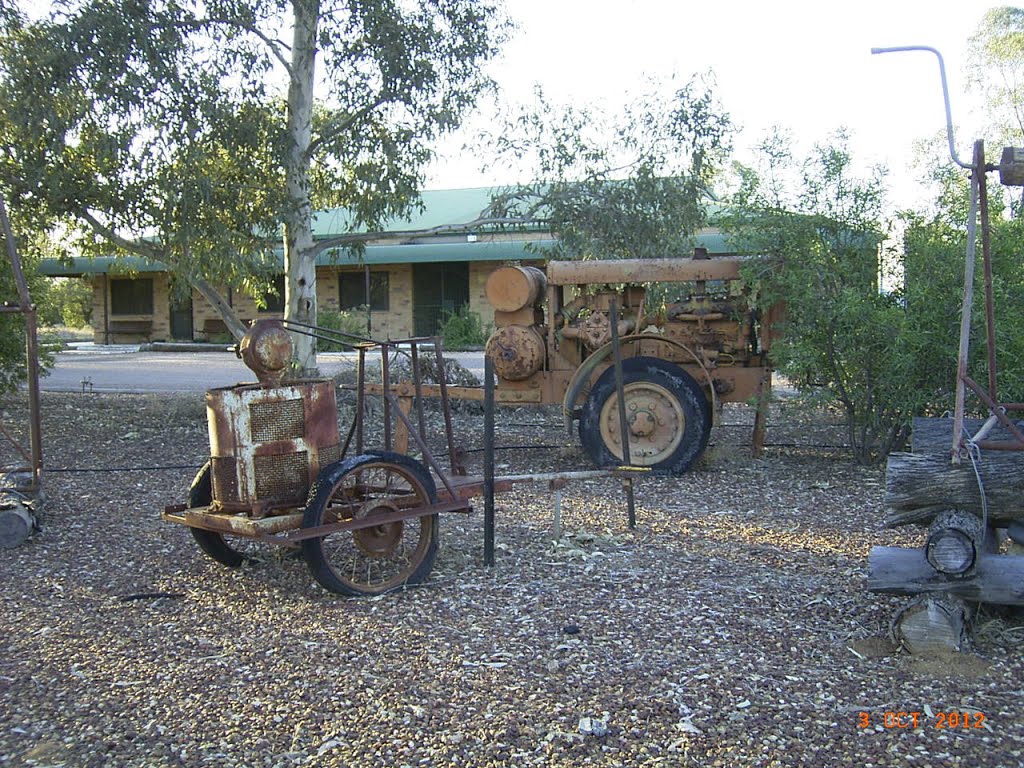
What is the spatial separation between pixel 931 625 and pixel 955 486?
0.65m

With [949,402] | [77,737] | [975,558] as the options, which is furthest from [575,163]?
[77,737]

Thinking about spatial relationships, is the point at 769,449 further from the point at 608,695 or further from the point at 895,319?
the point at 608,695

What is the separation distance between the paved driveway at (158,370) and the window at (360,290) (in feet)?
12.9

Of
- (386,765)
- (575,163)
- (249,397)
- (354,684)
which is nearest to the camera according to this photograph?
(386,765)

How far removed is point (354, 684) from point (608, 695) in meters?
0.99

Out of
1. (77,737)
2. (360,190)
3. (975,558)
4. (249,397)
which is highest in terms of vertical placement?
(360,190)

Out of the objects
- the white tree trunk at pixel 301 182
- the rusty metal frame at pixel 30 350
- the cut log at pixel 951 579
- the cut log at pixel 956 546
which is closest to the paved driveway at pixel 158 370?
the white tree trunk at pixel 301 182

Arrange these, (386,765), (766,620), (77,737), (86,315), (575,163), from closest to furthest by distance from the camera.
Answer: (386,765) → (77,737) → (766,620) → (575,163) → (86,315)

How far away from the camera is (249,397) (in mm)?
5230

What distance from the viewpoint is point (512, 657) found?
14.0 ft

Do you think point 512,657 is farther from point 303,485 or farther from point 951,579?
point 951,579

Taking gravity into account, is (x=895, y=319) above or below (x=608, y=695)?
above

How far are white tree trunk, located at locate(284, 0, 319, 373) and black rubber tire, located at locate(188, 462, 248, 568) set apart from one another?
5.50 metres

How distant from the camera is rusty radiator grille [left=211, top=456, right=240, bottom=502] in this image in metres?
5.26
